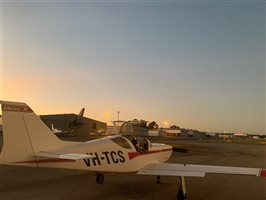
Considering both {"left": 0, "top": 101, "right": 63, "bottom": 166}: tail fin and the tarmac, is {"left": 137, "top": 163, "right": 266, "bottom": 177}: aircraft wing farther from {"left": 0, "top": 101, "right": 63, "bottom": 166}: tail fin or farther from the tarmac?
{"left": 0, "top": 101, "right": 63, "bottom": 166}: tail fin

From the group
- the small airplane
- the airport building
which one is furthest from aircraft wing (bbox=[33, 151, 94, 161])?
A: the airport building

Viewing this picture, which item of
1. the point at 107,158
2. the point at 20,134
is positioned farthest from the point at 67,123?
the point at 20,134

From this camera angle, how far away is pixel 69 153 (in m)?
8.53

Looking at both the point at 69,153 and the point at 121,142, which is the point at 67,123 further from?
the point at 69,153

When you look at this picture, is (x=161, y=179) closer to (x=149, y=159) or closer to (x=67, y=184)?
(x=149, y=159)

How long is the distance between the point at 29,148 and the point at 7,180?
13.3 ft

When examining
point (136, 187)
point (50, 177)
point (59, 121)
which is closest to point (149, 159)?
point (136, 187)

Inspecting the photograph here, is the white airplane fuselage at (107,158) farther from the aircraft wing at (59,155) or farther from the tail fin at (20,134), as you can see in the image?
the tail fin at (20,134)

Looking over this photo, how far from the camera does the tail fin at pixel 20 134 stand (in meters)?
7.88

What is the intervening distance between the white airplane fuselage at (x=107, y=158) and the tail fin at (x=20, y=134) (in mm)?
277

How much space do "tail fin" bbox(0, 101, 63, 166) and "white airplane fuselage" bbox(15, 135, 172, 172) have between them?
277mm

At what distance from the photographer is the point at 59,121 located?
94.5 meters

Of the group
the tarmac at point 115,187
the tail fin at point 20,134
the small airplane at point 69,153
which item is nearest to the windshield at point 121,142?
the small airplane at point 69,153

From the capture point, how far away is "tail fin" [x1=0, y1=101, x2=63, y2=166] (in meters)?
7.88
